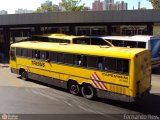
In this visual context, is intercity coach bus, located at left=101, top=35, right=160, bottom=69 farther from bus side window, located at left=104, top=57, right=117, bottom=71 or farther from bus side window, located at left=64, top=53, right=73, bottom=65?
bus side window, located at left=104, top=57, right=117, bottom=71

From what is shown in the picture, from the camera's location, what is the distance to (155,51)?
2312 cm

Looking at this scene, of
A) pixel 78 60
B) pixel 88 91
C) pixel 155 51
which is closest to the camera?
pixel 88 91

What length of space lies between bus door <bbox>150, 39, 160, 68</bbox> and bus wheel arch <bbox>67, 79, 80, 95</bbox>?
27.3 ft

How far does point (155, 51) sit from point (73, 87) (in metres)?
8.95

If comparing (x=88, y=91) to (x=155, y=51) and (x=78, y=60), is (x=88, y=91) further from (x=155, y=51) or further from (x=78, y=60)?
(x=155, y=51)

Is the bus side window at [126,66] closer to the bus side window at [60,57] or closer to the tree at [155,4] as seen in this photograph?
the bus side window at [60,57]

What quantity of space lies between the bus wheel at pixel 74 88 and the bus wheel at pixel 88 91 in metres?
0.41

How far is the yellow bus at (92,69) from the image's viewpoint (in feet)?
45.0

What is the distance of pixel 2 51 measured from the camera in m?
36.5

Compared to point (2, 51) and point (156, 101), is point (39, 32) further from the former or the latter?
point (156, 101)

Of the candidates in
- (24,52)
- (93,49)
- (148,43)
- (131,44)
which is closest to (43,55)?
(24,52)

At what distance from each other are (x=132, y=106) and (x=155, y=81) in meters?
6.36

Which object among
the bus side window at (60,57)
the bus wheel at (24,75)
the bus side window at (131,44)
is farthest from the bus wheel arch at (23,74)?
the bus side window at (131,44)

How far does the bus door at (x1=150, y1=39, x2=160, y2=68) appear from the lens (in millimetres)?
22772
